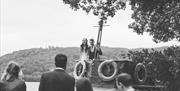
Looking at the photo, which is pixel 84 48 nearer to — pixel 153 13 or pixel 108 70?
pixel 108 70

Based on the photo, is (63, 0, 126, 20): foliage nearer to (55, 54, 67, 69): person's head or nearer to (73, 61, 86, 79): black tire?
(73, 61, 86, 79): black tire

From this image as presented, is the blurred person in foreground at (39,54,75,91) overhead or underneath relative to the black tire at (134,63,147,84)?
overhead

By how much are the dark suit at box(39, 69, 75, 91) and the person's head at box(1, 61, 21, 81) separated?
0.51 metres

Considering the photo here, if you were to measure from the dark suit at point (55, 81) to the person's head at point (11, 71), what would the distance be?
508mm

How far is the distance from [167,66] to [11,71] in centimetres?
1487

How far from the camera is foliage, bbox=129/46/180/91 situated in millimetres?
20438

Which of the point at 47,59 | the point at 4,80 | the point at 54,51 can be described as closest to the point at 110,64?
Answer: the point at 4,80

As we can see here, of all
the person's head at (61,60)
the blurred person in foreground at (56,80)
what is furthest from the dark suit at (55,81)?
the person's head at (61,60)

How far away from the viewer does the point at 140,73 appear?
2325cm

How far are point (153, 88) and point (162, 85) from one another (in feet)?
3.03

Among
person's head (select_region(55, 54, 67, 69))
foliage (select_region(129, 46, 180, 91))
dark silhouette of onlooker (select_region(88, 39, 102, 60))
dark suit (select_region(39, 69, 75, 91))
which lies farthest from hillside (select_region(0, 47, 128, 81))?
person's head (select_region(55, 54, 67, 69))

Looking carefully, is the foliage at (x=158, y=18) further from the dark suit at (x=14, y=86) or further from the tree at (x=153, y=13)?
the dark suit at (x=14, y=86)

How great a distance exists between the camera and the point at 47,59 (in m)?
70.5

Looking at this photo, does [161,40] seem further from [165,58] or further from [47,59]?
[47,59]
